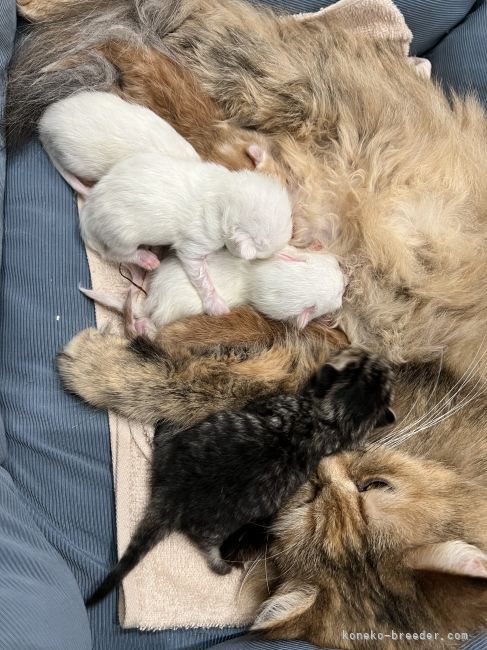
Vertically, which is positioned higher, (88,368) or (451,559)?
(451,559)

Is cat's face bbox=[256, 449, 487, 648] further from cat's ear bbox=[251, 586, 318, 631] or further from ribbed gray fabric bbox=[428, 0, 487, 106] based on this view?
ribbed gray fabric bbox=[428, 0, 487, 106]

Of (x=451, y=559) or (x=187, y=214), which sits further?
(x=187, y=214)

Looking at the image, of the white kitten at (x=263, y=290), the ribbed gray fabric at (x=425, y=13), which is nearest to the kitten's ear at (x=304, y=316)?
the white kitten at (x=263, y=290)

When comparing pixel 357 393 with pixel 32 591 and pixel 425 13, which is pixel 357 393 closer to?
pixel 32 591

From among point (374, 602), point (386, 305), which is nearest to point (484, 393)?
point (386, 305)

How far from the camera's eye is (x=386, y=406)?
64.2 inches

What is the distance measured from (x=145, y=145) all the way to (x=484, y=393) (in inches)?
47.9

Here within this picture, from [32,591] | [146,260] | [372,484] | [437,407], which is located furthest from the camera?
[146,260]

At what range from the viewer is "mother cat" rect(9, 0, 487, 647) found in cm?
147

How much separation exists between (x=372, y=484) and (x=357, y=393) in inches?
9.7

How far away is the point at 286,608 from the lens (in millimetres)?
1455

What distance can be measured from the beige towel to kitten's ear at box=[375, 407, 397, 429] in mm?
595

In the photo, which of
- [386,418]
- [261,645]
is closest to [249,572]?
[261,645]

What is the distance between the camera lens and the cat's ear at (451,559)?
4.05 feet
